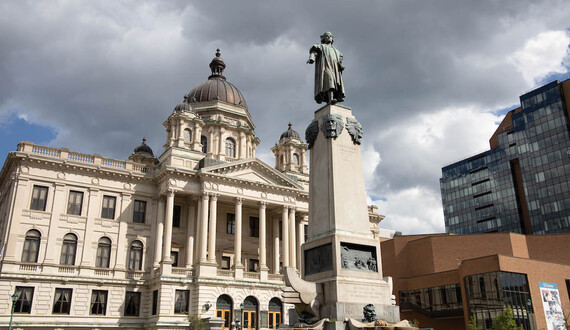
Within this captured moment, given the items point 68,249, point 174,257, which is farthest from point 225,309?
point 68,249

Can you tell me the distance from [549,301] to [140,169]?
1624 inches

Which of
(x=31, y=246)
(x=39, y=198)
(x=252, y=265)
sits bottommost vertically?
(x=252, y=265)

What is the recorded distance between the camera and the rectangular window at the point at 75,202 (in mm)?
44656

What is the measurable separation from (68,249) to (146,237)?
7078 mm

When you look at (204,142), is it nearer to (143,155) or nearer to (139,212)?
(143,155)

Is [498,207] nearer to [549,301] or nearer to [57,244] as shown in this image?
[549,301]

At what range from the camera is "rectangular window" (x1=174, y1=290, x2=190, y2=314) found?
A: 42.8 m

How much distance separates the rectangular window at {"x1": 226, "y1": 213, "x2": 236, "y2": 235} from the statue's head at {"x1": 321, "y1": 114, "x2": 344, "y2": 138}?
1488 inches

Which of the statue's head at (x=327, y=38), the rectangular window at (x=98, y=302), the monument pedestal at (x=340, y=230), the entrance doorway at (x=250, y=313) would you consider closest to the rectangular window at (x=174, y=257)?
the rectangular window at (x=98, y=302)

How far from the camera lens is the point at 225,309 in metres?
44.6

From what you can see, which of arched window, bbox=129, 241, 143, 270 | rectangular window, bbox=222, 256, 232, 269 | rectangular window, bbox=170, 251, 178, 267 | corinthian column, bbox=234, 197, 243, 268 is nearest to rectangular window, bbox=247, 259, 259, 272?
rectangular window, bbox=222, 256, 232, 269

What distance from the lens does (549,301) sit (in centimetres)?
4425

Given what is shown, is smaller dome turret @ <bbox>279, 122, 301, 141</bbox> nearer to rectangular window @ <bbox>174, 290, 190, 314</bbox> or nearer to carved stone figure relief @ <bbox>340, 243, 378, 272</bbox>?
rectangular window @ <bbox>174, 290, 190, 314</bbox>

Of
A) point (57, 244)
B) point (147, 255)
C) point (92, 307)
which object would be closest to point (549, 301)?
point (147, 255)
